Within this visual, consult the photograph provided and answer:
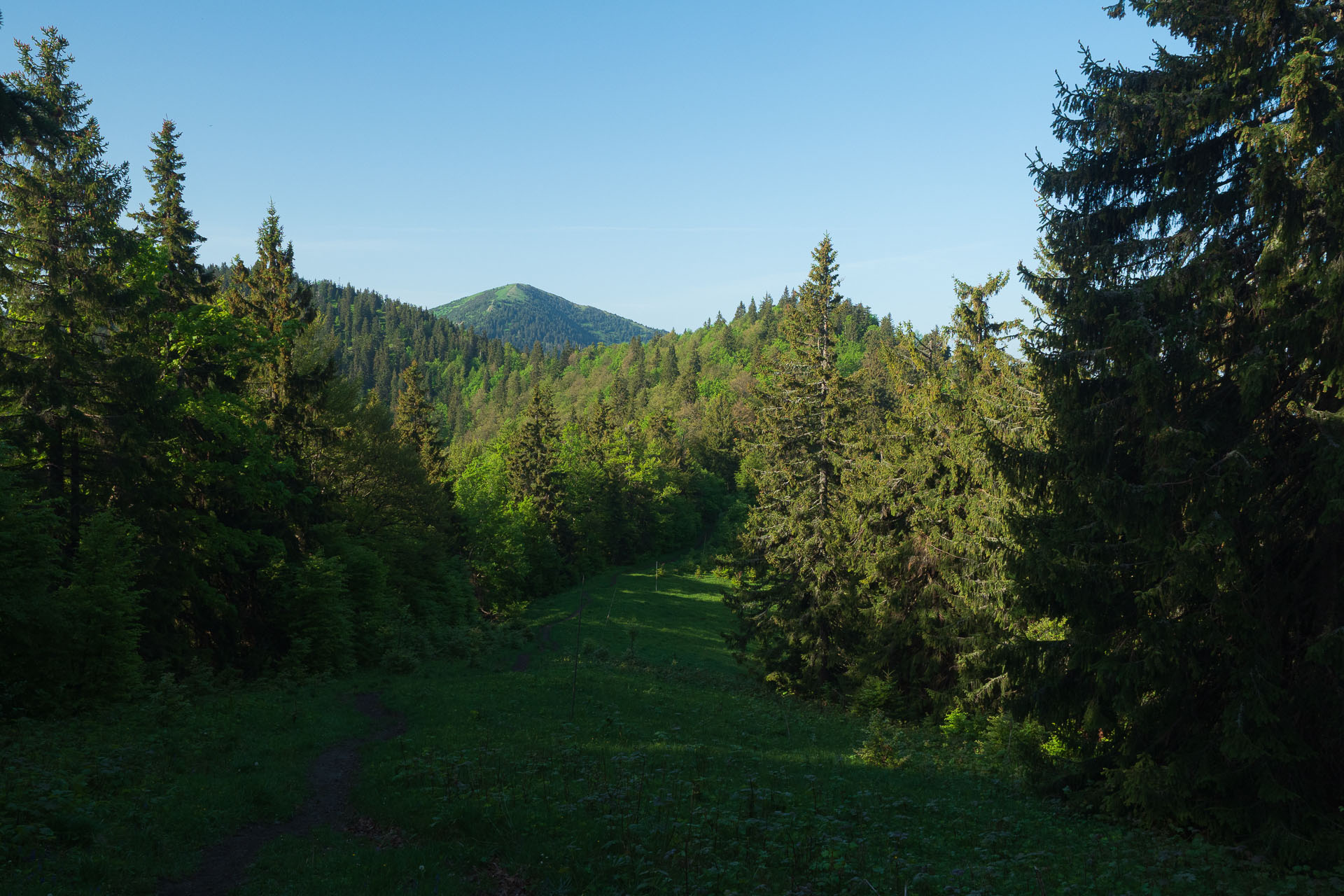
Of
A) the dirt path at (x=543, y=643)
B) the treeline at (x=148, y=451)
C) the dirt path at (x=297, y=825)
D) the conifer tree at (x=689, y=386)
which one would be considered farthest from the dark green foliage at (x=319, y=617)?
the conifer tree at (x=689, y=386)

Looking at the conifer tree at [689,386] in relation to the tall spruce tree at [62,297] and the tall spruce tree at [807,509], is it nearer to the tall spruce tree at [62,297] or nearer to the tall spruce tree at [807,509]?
the tall spruce tree at [807,509]

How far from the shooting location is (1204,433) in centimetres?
973

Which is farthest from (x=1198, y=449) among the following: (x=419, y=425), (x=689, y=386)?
(x=689, y=386)

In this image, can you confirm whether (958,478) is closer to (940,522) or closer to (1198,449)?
(940,522)

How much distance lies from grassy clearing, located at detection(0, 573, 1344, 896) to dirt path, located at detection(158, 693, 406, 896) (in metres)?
0.25

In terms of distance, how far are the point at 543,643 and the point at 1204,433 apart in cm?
3770

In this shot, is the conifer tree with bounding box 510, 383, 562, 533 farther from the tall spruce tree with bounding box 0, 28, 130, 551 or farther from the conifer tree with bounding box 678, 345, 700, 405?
the conifer tree with bounding box 678, 345, 700, 405

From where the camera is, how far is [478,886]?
8508mm

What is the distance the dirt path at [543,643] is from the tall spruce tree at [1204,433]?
19.0 metres

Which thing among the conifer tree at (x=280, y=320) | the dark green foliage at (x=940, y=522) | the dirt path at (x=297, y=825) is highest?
the conifer tree at (x=280, y=320)

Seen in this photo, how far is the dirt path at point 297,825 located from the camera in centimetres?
839

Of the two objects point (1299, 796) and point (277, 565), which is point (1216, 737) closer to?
point (1299, 796)

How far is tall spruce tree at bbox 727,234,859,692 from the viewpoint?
27281mm

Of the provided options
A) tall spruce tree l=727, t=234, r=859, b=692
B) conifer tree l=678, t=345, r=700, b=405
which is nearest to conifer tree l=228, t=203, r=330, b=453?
tall spruce tree l=727, t=234, r=859, b=692
